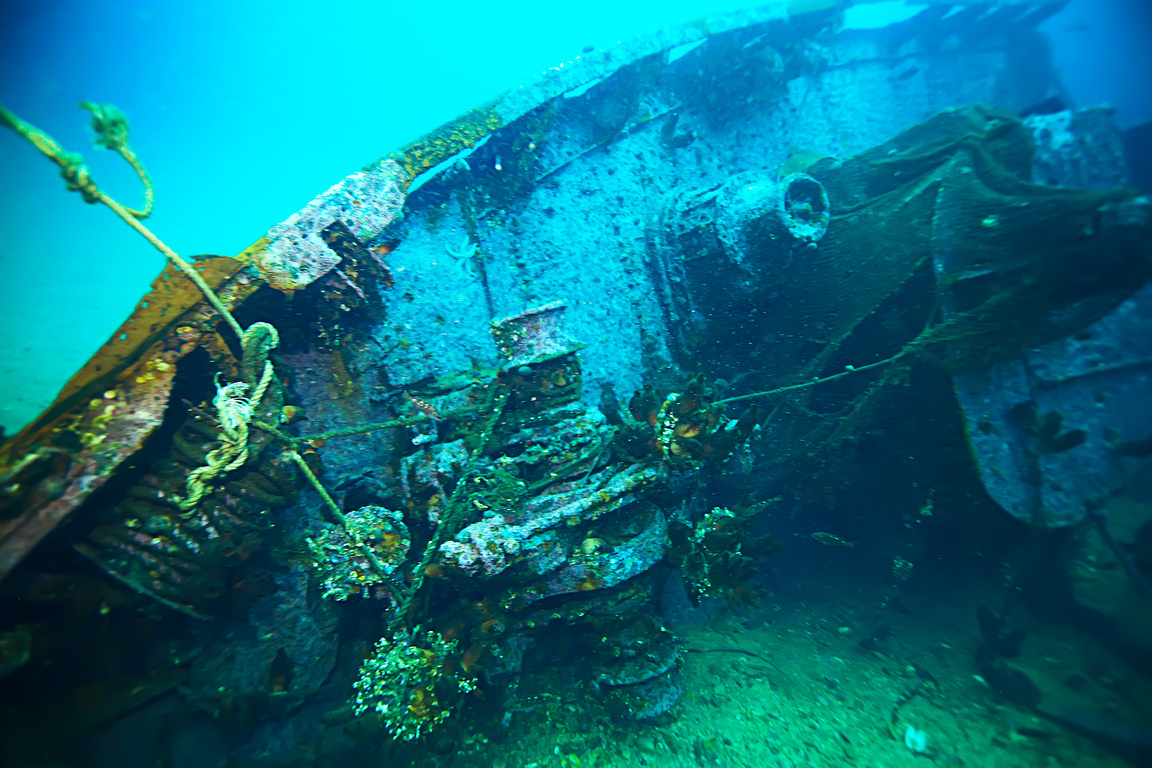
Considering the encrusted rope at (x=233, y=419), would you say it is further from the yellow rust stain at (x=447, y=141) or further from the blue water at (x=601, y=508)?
the yellow rust stain at (x=447, y=141)

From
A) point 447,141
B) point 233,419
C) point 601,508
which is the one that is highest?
point 447,141

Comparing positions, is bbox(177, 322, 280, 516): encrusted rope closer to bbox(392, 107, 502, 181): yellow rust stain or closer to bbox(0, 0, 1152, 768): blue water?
bbox(0, 0, 1152, 768): blue water

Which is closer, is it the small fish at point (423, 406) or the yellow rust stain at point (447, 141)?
the small fish at point (423, 406)

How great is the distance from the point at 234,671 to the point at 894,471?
424 cm

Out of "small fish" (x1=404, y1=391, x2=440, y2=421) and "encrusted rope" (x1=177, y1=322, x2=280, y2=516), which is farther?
"small fish" (x1=404, y1=391, x2=440, y2=421)

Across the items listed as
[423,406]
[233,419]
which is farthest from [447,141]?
[233,419]

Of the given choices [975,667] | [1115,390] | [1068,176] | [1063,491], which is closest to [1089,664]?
[975,667]

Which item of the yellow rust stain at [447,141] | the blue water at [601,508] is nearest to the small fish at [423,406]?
the blue water at [601,508]

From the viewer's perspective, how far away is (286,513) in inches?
108

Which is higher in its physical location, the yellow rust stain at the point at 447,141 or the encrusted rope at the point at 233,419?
the yellow rust stain at the point at 447,141

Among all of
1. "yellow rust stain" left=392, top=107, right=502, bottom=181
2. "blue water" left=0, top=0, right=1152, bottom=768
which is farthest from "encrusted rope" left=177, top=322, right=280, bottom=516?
"yellow rust stain" left=392, top=107, right=502, bottom=181

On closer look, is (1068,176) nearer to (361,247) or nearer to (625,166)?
(625,166)

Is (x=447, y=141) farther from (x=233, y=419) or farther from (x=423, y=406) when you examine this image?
(x=233, y=419)

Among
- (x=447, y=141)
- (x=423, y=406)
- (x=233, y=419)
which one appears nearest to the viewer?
(x=233, y=419)
